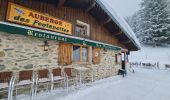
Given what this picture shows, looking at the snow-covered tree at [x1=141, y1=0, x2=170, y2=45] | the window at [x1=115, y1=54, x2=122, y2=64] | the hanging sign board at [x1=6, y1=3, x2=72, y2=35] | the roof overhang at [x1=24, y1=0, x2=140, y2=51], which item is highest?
the snow-covered tree at [x1=141, y1=0, x2=170, y2=45]

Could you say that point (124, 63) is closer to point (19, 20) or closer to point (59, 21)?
point (59, 21)

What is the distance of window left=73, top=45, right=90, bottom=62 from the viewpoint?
8723 mm

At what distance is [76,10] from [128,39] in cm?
596

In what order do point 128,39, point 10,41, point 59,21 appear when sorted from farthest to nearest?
point 128,39 < point 59,21 < point 10,41

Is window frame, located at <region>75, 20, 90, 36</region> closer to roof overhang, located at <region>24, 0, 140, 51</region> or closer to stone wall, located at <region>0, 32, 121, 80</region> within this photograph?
roof overhang, located at <region>24, 0, 140, 51</region>

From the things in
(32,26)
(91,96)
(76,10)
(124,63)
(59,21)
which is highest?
(76,10)

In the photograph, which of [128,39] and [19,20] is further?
[128,39]

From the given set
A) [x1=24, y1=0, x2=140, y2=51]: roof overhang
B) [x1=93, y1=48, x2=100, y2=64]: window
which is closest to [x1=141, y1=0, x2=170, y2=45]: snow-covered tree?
[x1=24, y1=0, x2=140, y2=51]: roof overhang

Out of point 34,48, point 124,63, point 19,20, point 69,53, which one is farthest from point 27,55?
point 124,63

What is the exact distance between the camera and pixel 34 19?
262 inches

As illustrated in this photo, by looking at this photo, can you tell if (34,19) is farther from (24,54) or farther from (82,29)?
(82,29)

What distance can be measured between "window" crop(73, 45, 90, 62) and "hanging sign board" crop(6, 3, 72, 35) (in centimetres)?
117

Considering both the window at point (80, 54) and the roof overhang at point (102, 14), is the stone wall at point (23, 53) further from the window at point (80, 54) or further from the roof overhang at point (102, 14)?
the roof overhang at point (102, 14)

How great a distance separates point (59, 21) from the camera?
25.4ft
